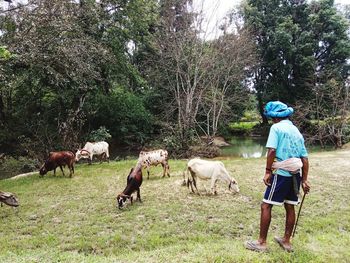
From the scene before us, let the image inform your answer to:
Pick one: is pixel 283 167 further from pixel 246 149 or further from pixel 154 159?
pixel 246 149

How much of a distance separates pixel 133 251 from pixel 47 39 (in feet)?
30.8

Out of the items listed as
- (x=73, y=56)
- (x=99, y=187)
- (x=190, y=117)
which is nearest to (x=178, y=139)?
(x=190, y=117)

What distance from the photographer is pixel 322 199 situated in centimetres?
Answer: 720

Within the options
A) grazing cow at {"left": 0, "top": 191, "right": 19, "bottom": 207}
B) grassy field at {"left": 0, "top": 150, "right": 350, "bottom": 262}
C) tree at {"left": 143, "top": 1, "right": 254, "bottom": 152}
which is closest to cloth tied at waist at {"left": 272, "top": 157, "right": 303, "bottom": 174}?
grassy field at {"left": 0, "top": 150, "right": 350, "bottom": 262}

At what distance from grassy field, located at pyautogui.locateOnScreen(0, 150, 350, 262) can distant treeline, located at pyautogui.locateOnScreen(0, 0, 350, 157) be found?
5.47 m

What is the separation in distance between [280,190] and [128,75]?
16.5 m

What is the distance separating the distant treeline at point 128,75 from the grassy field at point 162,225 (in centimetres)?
547

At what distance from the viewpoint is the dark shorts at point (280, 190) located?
13.2 ft

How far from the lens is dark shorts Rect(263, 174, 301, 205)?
4012mm

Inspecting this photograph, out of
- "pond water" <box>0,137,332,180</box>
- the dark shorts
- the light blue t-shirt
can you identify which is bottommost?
"pond water" <box>0,137,332,180</box>

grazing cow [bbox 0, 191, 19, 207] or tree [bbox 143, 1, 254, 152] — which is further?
tree [bbox 143, 1, 254, 152]

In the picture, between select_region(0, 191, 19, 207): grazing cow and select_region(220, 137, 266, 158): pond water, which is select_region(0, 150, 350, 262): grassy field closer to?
select_region(0, 191, 19, 207): grazing cow

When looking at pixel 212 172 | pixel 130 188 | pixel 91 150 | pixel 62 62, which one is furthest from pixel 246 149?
pixel 130 188

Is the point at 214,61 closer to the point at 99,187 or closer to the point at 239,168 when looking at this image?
the point at 239,168
